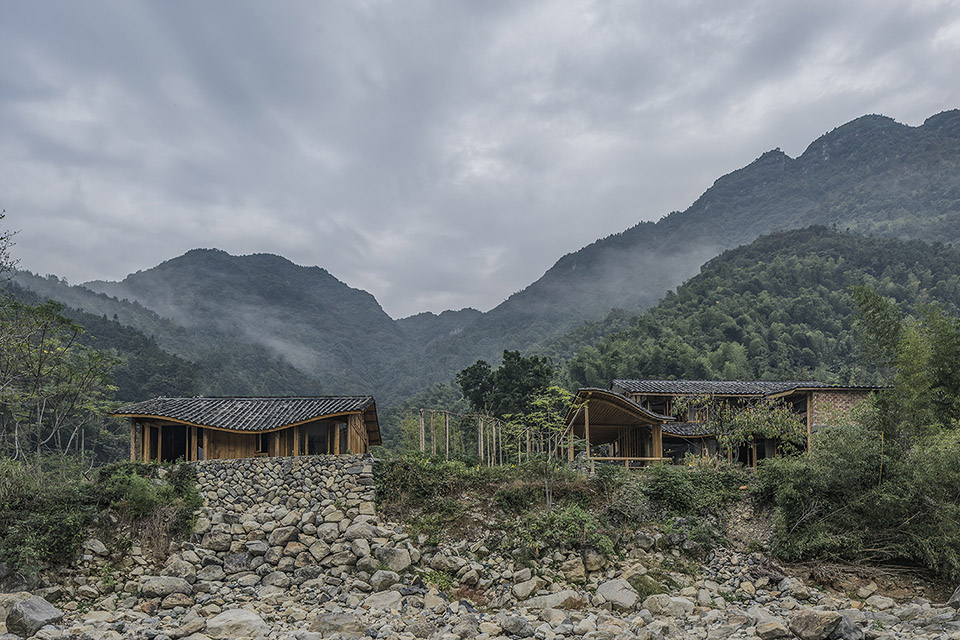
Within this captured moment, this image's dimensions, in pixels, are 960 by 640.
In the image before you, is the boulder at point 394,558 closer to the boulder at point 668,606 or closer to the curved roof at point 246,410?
the boulder at point 668,606

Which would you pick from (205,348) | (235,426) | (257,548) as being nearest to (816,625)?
(257,548)

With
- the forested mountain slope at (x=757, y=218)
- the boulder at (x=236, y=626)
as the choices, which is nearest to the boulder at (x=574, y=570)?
the boulder at (x=236, y=626)

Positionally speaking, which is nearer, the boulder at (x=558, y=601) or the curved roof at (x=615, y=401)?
the boulder at (x=558, y=601)

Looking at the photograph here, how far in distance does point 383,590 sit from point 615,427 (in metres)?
11.8

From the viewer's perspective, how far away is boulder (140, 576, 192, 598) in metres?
13.0

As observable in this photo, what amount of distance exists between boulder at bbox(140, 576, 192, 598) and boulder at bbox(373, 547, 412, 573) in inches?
168

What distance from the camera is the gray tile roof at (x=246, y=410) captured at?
57.8 feet

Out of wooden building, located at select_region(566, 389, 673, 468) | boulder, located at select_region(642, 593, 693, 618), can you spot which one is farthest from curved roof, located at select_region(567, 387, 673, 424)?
boulder, located at select_region(642, 593, 693, 618)

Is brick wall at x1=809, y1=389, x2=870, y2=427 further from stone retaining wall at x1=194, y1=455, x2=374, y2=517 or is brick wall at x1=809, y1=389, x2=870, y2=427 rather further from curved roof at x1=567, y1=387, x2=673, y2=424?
stone retaining wall at x1=194, y1=455, x2=374, y2=517

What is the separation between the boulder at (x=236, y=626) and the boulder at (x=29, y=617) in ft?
9.79

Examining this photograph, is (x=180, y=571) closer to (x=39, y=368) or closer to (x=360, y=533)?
(x=360, y=533)

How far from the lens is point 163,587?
42.8 ft

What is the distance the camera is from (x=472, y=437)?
32375mm

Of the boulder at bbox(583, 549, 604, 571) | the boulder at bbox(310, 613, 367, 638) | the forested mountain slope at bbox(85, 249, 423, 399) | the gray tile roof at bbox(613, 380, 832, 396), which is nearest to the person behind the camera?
the boulder at bbox(310, 613, 367, 638)
